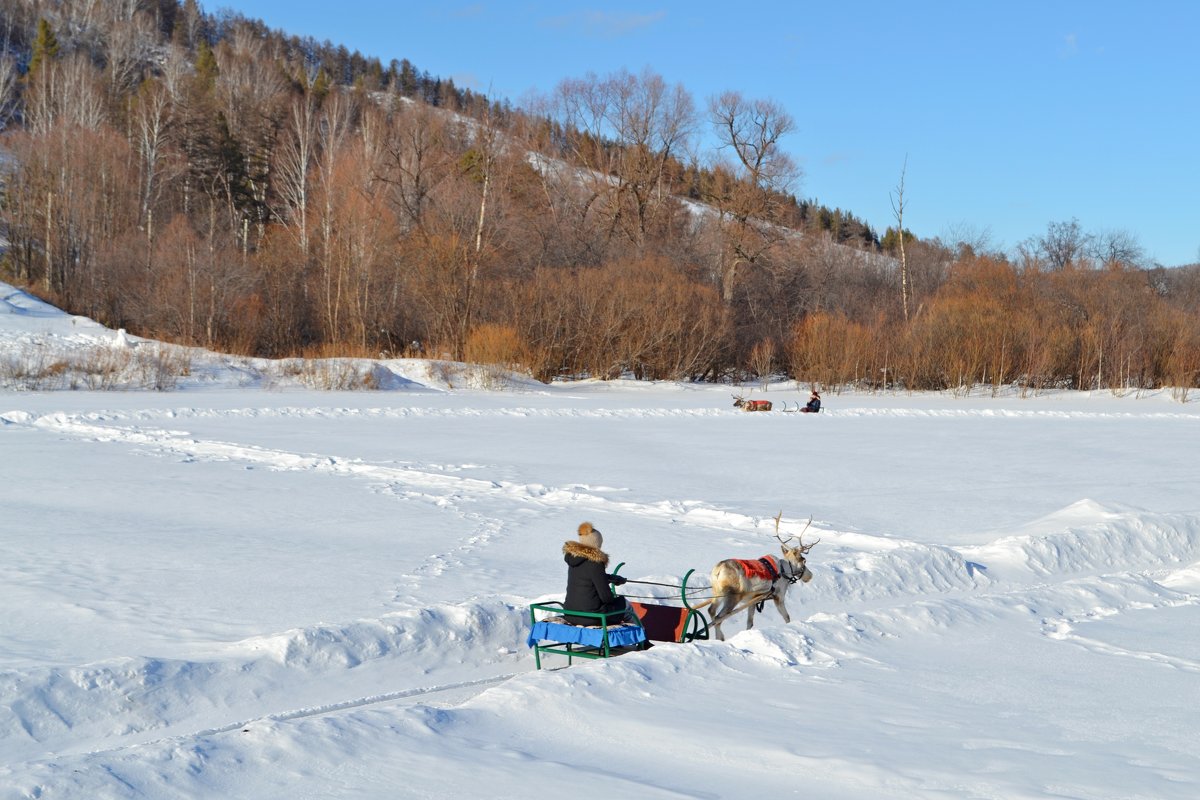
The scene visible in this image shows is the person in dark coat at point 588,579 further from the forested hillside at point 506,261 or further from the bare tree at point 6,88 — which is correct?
the bare tree at point 6,88

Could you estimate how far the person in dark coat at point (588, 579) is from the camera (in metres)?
7.24

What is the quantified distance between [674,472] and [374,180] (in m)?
32.6

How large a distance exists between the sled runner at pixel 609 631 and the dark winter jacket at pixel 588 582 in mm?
67

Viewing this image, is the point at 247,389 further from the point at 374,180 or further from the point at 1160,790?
the point at 1160,790

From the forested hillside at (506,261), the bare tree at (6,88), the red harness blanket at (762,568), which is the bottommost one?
the red harness blanket at (762,568)

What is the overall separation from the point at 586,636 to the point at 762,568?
1.90m

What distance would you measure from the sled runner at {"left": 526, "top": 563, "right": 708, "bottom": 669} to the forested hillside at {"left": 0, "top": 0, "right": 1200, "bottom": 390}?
28.5 metres

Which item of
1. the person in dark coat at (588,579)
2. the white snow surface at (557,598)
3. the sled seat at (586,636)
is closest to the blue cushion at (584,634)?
the sled seat at (586,636)

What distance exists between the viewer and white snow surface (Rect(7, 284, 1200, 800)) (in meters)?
4.91

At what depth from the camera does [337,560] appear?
10023mm

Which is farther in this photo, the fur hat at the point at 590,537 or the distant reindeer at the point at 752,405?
the distant reindeer at the point at 752,405

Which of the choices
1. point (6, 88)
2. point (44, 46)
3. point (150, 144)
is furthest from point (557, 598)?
point (44, 46)

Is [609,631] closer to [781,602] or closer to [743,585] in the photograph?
[743,585]

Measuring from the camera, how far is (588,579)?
7.30 metres
